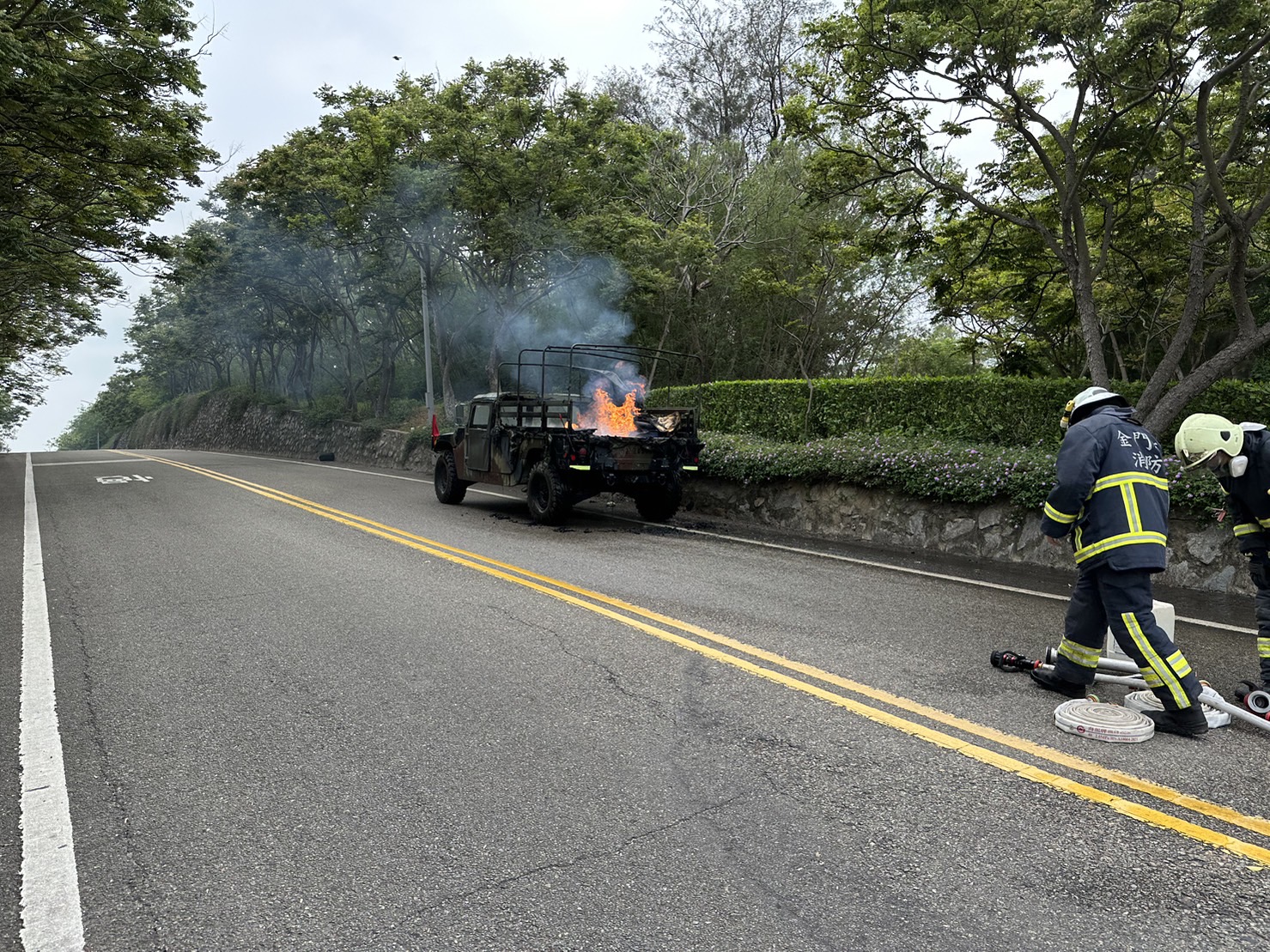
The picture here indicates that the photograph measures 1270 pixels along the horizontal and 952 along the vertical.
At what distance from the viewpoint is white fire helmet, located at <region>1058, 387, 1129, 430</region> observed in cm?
449

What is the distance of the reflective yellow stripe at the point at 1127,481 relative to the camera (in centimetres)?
425

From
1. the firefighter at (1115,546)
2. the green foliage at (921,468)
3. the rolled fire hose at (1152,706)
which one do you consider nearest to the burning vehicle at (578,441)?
the green foliage at (921,468)

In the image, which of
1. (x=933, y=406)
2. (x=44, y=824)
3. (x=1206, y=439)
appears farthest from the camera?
(x=933, y=406)

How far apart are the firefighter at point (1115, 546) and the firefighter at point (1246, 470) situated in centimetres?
19

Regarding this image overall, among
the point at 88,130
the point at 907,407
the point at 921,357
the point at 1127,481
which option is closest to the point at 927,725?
the point at 1127,481

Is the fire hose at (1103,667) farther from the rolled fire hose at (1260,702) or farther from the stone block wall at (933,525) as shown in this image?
the stone block wall at (933,525)

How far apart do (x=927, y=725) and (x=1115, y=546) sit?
1.32 meters

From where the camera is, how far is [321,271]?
29219mm

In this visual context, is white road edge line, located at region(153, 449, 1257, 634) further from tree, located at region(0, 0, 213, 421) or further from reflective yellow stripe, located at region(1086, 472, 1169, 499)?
tree, located at region(0, 0, 213, 421)

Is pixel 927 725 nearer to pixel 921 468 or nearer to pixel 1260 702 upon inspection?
pixel 1260 702

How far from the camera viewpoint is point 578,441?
424 inches

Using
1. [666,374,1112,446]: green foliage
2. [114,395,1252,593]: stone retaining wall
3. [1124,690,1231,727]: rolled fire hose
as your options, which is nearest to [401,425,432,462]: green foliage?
[666,374,1112,446]: green foliage

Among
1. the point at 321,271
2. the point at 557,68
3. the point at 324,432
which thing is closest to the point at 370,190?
the point at 557,68

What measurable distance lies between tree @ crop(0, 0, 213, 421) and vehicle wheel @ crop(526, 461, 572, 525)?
754 centimetres
